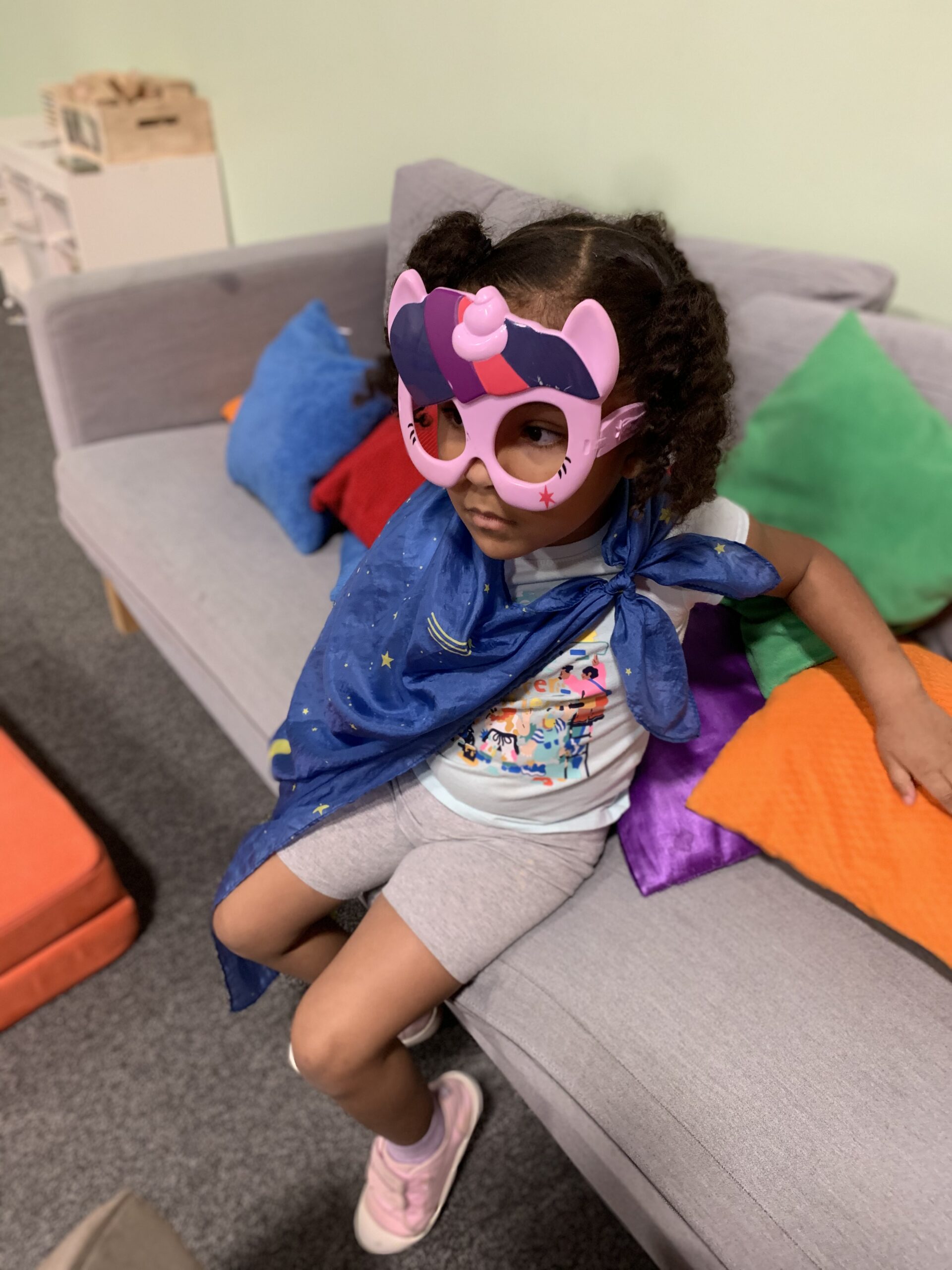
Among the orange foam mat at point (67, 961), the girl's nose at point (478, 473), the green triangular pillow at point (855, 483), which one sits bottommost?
the orange foam mat at point (67, 961)

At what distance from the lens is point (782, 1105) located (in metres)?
0.84

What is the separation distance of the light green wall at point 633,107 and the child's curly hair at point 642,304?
701mm

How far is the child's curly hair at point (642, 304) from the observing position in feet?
2.47

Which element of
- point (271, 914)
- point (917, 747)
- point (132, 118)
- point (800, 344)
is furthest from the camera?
point (132, 118)

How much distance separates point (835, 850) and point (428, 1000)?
0.44m

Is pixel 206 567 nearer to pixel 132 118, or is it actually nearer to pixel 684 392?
pixel 684 392

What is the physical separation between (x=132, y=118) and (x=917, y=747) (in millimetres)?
2697

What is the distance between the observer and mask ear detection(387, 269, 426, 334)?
77 centimetres

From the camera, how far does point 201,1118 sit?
1231 millimetres

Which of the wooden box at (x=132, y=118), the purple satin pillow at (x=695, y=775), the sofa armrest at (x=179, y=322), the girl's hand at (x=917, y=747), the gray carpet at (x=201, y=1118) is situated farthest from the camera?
the wooden box at (x=132, y=118)

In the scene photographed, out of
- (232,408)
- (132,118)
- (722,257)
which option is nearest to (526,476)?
(722,257)

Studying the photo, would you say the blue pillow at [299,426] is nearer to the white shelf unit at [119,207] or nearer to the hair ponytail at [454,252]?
the hair ponytail at [454,252]

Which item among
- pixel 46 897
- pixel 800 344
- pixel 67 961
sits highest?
pixel 800 344

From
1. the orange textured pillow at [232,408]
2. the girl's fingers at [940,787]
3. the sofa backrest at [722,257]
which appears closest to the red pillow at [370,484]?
the sofa backrest at [722,257]
